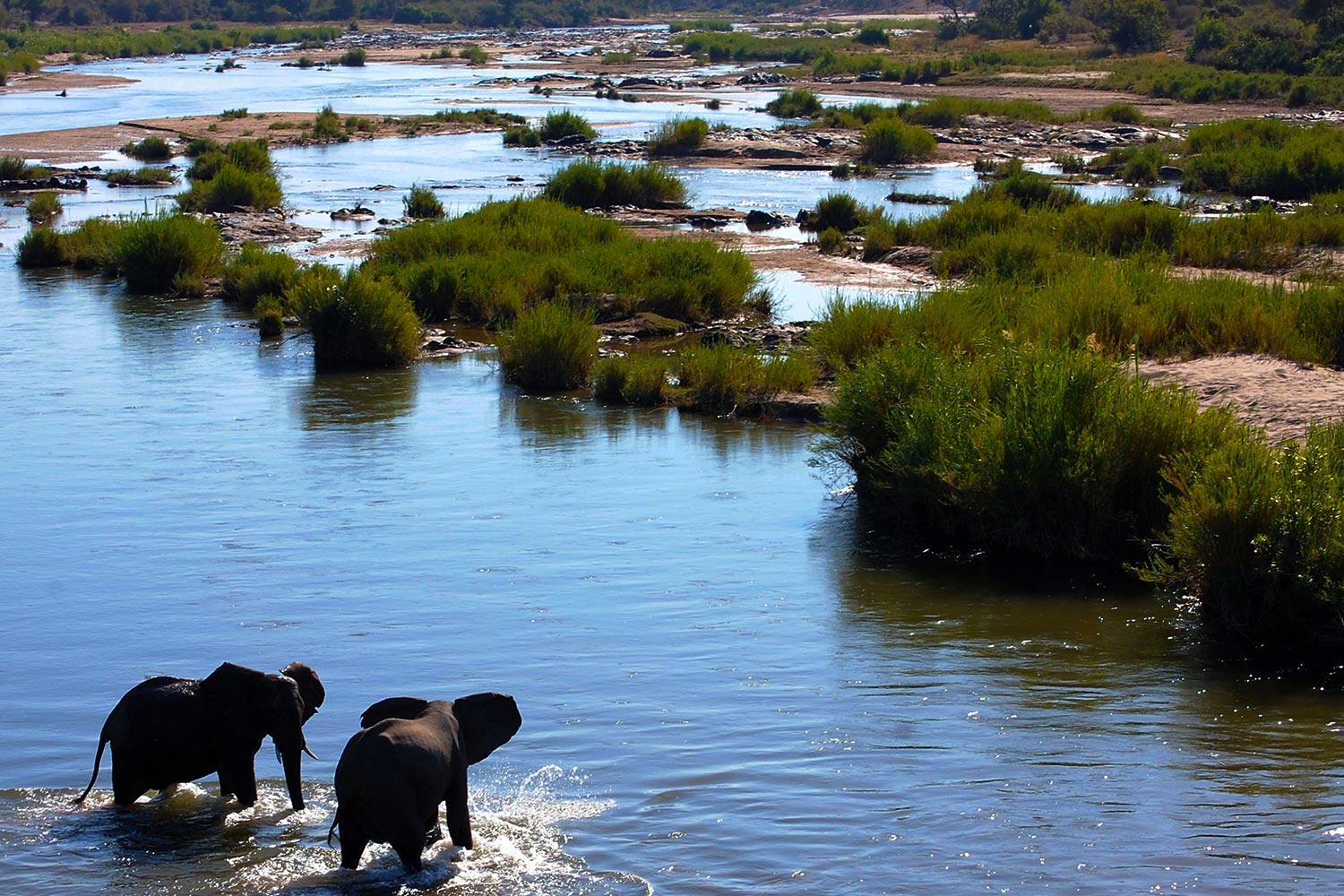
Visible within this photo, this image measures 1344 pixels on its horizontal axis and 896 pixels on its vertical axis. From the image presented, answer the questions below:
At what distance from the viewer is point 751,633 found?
871 centimetres

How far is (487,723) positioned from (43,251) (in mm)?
22200

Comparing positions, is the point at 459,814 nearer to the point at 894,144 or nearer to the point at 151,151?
the point at 894,144

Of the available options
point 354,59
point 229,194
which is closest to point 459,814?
point 229,194

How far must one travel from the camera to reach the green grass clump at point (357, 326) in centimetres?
1795

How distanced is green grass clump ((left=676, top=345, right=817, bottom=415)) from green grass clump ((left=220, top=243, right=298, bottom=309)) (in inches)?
288

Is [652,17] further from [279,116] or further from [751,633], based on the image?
[751,633]

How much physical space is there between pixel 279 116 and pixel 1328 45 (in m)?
40.9

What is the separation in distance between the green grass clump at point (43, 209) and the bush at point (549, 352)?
16308mm

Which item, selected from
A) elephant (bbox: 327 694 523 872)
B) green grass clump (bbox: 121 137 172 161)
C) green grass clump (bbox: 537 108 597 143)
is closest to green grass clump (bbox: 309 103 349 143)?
green grass clump (bbox: 121 137 172 161)

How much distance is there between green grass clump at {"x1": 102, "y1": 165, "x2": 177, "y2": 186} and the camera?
35.5 m

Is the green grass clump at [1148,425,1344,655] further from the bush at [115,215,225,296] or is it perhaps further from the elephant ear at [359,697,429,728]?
the bush at [115,215,225,296]

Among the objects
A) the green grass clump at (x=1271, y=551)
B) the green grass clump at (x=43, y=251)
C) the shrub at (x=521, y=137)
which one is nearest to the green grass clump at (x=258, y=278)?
the green grass clump at (x=43, y=251)

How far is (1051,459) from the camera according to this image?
1000 centimetres

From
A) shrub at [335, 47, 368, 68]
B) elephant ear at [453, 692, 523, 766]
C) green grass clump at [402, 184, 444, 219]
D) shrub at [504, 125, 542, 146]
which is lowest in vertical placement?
elephant ear at [453, 692, 523, 766]
